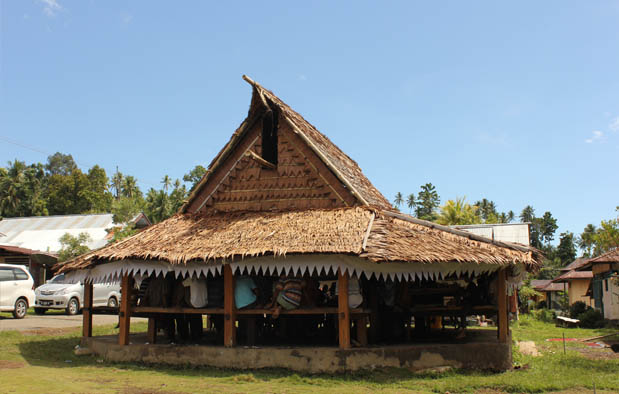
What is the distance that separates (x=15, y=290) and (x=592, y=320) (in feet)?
79.7

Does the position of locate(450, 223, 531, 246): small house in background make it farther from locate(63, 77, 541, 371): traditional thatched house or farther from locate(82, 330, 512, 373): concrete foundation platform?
locate(82, 330, 512, 373): concrete foundation platform

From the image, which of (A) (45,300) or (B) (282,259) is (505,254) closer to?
(B) (282,259)

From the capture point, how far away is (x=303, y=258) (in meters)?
9.84

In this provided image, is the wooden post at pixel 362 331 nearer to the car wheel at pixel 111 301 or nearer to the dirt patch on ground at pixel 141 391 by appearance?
the dirt patch on ground at pixel 141 391

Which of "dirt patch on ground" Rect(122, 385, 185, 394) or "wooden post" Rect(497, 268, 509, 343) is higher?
"wooden post" Rect(497, 268, 509, 343)

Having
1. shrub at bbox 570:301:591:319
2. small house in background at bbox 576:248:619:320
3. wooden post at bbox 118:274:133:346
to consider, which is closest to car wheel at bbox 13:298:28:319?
wooden post at bbox 118:274:133:346

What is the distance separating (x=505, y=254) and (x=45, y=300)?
55.4 ft

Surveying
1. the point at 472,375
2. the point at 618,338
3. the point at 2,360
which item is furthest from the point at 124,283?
the point at 618,338

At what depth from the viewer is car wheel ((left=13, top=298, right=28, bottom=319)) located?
59.0 feet

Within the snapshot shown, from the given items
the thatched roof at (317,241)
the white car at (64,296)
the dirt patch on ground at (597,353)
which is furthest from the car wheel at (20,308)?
the dirt patch on ground at (597,353)

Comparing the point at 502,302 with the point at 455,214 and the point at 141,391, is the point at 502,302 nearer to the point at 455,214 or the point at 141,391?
the point at 141,391

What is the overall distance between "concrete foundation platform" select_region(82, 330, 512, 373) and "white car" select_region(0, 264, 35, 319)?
28.9 ft

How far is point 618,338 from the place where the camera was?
18641mm

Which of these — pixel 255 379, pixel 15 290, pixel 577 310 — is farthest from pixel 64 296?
pixel 577 310
